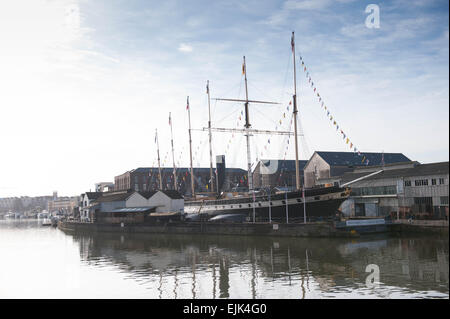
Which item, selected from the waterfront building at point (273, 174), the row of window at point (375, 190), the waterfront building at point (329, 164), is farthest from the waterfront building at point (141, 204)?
the waterfront building at point (273, 174)

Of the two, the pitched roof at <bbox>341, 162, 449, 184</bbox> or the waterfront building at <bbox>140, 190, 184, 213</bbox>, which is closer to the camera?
the pitched roof at <bbox>341, 162, 449, 184</bbox>

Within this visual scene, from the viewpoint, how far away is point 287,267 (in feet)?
91.4

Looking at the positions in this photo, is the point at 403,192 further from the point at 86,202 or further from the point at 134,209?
the point at 86,202

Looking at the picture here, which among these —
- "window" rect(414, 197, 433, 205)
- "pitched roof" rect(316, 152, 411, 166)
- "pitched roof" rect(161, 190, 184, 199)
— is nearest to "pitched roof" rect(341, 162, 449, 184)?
"window" rect(414, 197, 433, 205)

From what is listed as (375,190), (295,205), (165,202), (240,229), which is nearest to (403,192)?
(375,190)

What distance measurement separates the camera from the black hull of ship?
49.3m

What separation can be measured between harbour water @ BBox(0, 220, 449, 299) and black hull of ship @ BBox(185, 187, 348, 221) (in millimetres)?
7830

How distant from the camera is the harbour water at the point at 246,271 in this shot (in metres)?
21.1

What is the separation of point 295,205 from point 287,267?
24.7 meters

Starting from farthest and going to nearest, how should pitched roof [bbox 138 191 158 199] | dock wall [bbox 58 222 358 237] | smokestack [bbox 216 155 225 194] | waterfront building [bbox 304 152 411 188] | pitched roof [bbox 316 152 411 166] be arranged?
1. pitched roof [bbox 316 152 411 166]
2. smokestack [bbox 216 155 225 194]
3. waterfront building [bbox 304 152 411 188]
4. pitched roof [bbox 138 191 158 199]
5. dock wall [bbox 58 222 358 237]

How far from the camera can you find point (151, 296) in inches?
830
